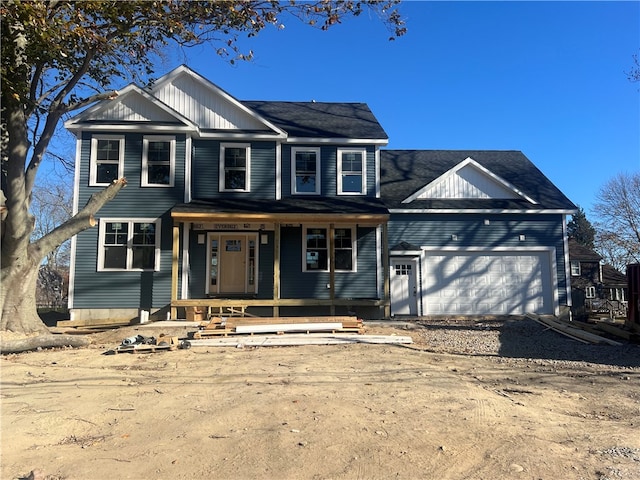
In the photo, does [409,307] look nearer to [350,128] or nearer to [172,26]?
[350,128]

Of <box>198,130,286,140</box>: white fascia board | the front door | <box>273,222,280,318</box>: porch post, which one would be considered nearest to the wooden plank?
<box>273,222,280,318</box>: porch post

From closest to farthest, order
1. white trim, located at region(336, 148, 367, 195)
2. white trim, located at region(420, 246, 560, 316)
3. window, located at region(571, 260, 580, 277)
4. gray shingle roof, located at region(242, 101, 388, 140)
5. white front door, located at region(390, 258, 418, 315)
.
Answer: white trim, located at region(336, 148, 367, 195), gray shingle roof, located at region(242, 101, 388, 140), white front door, located at region(390, 258, 418, 315), white trim, located at region(420, 246, 560, 316), window, located at region(571, 260, 580, 277)

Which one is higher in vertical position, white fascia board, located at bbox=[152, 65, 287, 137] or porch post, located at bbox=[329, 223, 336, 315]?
white fascia board, located at bbox=[152, 65, 287, 137]

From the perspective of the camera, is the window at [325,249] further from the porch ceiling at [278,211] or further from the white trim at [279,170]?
the white trim at [279,170]

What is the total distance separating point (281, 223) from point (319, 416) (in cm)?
1017

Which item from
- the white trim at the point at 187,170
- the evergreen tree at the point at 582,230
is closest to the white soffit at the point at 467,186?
the white trim at the point at 187,170

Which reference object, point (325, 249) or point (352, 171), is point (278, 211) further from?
point (352, 171)

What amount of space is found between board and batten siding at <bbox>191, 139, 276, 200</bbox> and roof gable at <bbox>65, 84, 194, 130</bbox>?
1.04 meters

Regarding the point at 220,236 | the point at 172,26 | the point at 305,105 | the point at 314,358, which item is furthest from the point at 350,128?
the point at 314,358

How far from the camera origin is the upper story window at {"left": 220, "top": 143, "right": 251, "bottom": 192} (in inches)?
596

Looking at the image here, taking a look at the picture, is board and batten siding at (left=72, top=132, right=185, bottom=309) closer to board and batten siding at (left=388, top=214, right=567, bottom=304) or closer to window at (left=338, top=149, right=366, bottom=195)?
window at (left=338, top=149, right=366, bottom=195)

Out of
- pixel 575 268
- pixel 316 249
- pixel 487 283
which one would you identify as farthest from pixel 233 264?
pixel 575 268

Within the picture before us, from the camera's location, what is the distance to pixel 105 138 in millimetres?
14523

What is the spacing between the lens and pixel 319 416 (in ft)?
16.2
